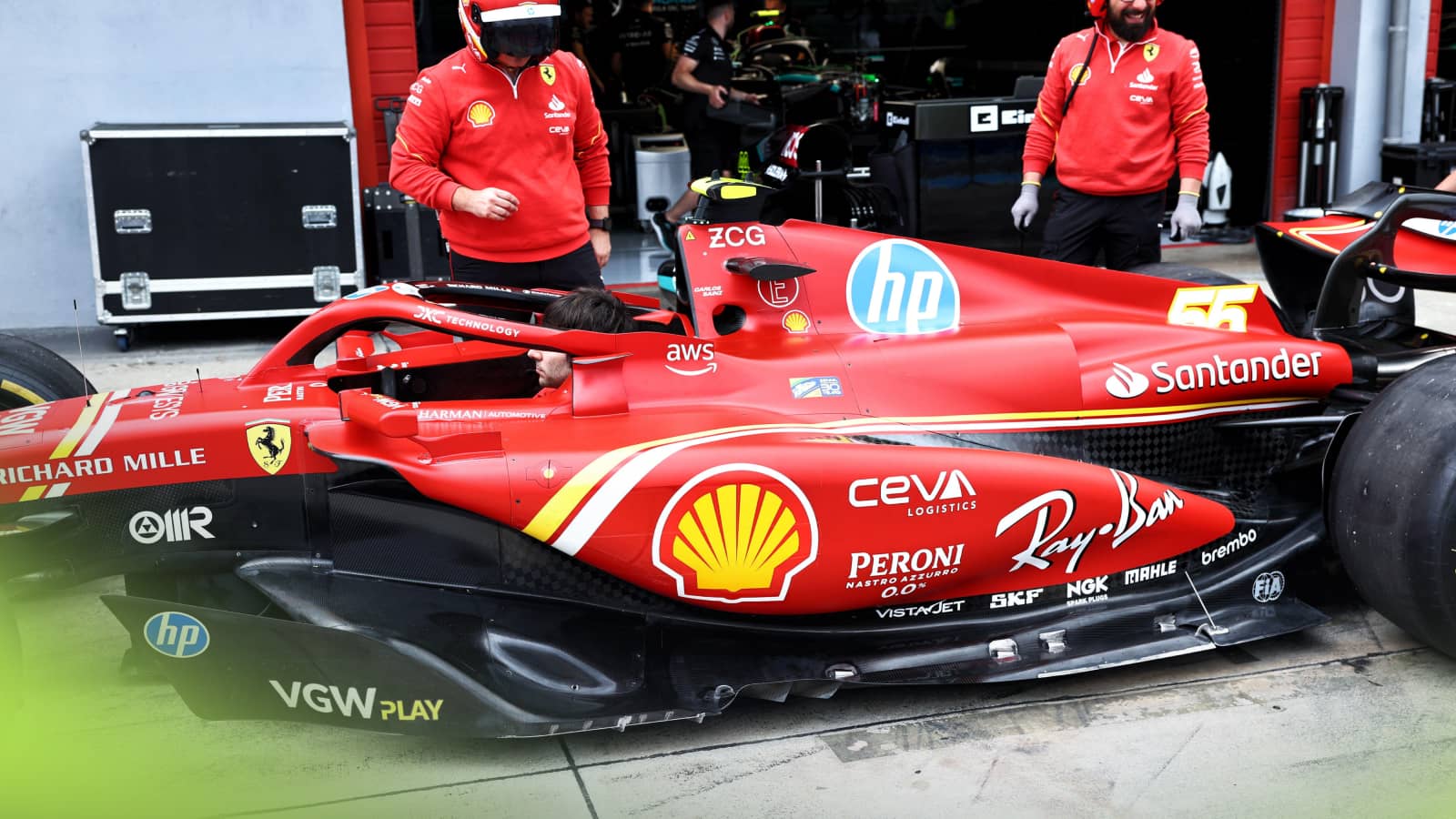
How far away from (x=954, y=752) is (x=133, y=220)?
6.04m

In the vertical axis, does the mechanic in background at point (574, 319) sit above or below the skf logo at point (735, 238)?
below

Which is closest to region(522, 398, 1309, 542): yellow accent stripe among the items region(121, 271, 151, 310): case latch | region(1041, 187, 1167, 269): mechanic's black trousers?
region(1041, 187, 1167, 269): mechanic's black trousers

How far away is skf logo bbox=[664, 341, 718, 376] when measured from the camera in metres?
3.69

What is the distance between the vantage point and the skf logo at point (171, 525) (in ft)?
11.1

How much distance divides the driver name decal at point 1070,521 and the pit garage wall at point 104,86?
6.03 meters

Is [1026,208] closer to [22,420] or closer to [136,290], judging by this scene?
[22,420]

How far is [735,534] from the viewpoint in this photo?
3346mm

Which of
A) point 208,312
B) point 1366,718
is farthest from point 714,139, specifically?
point 1366,718

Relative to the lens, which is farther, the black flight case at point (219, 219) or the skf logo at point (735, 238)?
the black flight case at point (219, 219)

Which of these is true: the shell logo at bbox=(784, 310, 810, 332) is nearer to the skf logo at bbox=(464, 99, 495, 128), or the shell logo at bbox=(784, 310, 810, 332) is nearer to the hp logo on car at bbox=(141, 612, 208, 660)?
the skf logo at bbox=(464, 99, 495, 128)

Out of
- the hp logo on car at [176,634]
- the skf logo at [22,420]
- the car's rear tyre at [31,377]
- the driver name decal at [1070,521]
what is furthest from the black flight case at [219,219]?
the driver name decal at [1070,521]

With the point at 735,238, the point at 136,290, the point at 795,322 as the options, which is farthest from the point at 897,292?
the point at 136,290

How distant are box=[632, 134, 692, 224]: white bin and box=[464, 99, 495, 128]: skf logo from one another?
6487 mm

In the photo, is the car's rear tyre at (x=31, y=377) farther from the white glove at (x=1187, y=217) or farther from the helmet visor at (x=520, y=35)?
the white glove at (x=1187, y=217)
